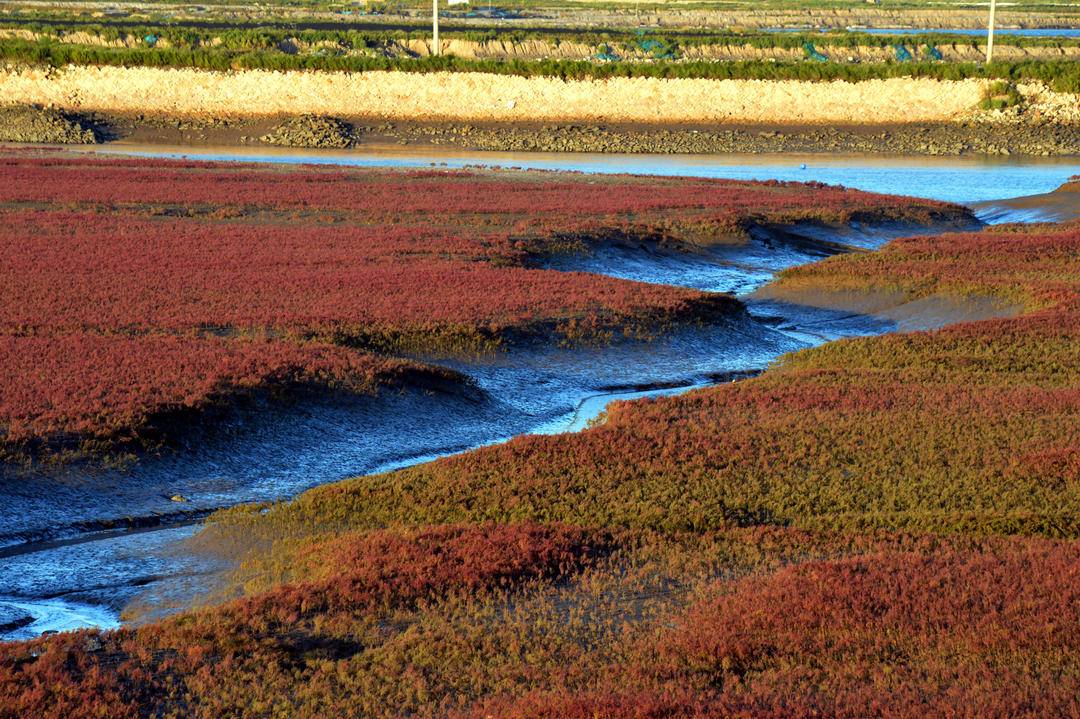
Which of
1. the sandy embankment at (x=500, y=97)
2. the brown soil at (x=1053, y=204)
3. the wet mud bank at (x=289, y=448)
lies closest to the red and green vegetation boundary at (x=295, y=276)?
the wet mud bank at (x=289, y=448)

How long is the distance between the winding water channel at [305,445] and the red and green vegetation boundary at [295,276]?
29.9 inches

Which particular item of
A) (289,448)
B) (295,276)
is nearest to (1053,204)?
(295,276)

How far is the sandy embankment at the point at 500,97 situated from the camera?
85812 mm

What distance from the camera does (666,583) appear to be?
13.5m

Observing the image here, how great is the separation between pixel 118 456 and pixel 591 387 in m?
9.67

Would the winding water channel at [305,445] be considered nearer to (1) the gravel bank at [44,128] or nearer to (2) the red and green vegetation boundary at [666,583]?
(2) the red and green vegetation boundary at [666,583]

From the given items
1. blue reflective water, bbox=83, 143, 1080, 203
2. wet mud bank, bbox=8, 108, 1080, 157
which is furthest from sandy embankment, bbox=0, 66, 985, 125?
blue reflective water, bbox=83, 143, 1080, 203

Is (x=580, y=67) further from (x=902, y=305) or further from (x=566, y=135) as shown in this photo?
(x=902, y=305)

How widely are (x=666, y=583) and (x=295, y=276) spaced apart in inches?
795

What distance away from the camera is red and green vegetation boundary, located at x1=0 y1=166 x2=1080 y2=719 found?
10.7m

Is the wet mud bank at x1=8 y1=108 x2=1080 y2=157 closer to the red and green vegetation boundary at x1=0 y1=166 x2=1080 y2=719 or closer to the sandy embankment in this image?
the sandy embankment

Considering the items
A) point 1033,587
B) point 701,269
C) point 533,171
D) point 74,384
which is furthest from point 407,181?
point 1033,587

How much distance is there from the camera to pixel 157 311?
27.2 meters

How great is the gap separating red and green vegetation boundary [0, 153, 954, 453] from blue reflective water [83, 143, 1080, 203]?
847 centimetres
